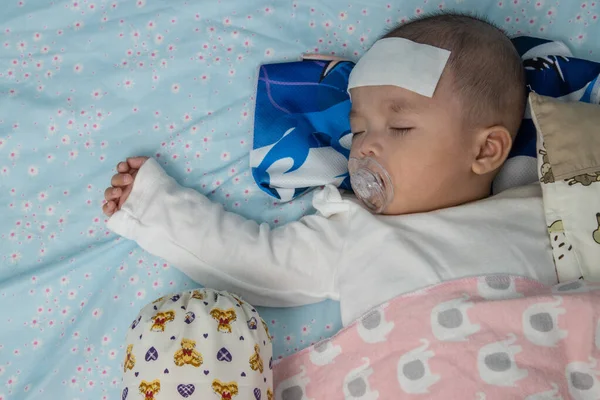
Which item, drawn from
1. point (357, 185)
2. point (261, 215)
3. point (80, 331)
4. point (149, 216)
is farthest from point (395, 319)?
point (80, 331)

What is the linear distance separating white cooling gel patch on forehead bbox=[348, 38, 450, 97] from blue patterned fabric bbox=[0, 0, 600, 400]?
26 cm

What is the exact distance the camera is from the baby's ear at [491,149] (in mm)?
1436

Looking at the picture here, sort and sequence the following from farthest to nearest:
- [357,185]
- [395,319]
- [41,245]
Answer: [41,245], [357,185], [395,319]

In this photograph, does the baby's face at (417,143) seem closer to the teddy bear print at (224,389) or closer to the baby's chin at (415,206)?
the baby's chin at (415,206)

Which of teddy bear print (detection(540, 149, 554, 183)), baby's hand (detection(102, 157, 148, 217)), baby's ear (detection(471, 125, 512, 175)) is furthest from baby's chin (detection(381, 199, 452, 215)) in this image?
baby's hand (detection(102, 157, 148, 217))

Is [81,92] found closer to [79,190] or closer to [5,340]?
[79,190]

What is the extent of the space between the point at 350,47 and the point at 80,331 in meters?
0.93

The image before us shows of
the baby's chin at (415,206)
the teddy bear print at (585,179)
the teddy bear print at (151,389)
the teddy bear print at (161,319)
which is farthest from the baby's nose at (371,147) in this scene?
the teddy bear print at (151,389)

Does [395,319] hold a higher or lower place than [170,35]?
lower

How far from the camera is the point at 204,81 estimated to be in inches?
66.5

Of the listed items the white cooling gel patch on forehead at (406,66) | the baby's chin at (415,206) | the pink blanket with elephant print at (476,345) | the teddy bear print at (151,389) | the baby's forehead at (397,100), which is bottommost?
the pink blanket with elephant print at (476,345)

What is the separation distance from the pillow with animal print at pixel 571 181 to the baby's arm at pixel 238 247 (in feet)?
1.46

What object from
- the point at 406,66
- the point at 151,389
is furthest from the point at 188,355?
the point at 406,66

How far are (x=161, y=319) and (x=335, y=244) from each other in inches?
17.3
